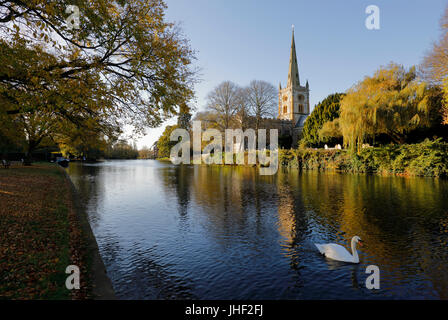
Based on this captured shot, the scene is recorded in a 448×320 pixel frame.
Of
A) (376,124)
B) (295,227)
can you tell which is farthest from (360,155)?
(295,227)

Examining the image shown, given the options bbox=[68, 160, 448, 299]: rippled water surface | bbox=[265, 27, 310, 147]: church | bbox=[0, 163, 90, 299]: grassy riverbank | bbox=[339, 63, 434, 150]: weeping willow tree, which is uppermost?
bbox=[265, 27, 310, 147]: church

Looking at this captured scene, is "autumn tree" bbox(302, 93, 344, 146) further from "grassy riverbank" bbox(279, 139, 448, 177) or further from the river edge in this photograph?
the river edge

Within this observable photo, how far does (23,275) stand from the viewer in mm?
4410

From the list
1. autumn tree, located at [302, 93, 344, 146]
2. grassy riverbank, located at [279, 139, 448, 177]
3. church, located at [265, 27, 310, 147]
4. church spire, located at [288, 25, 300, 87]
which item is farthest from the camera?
church spire, located at [288, 25, 300, 87]

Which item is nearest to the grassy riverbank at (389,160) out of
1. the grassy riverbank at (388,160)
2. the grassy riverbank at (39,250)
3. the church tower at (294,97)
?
the grassy riverbank at (388,160)

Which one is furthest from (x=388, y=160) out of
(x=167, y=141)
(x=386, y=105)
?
(x=167, y=141)

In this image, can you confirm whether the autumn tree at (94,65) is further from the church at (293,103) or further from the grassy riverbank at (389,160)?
the church at (293,103)

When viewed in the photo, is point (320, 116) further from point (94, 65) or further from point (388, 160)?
point (94, 65)

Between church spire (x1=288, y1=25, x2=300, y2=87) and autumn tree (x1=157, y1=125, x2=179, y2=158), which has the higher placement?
church spire (x1=288, y1=25, x2=300, y2=87)

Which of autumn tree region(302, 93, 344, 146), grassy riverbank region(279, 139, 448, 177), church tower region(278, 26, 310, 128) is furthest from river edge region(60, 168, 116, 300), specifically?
church tower region(278, 26, 310, 128)

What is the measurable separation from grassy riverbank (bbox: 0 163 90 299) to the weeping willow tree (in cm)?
2635

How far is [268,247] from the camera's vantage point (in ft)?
22.7

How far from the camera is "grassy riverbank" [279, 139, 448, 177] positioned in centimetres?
2291
